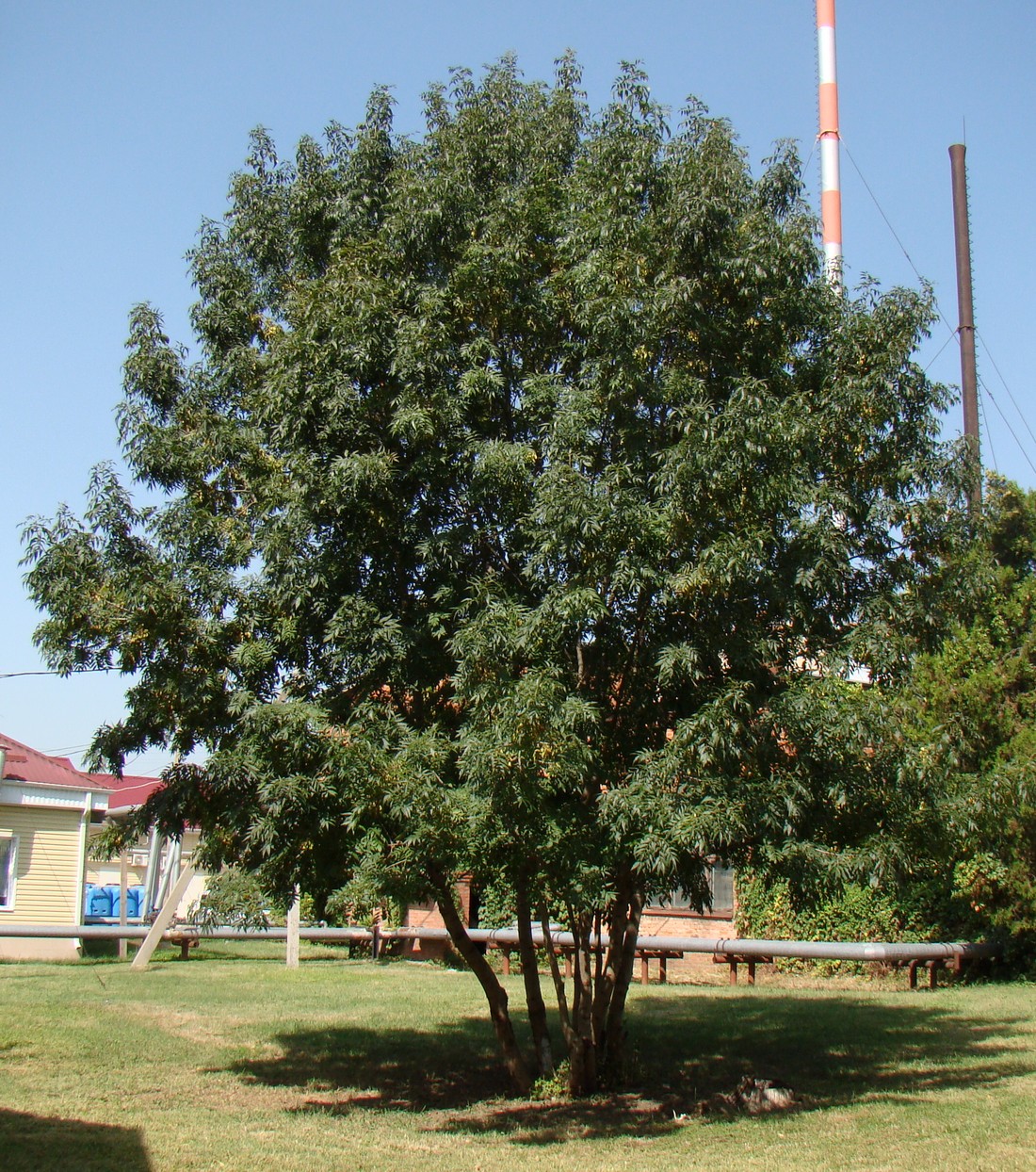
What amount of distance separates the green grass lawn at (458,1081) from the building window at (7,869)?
480 centimetres

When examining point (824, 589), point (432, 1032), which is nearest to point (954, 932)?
point (432, 1032)

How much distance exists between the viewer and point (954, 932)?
656 inches

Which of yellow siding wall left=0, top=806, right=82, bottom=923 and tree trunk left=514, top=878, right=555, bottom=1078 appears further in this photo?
yellow siding wall left=0, top=806, right=82, bottom=923

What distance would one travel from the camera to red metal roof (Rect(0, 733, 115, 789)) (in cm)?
2175

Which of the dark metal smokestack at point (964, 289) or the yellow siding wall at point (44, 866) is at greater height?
the dark metal smokestack at point (964, 289)

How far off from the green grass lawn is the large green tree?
144 centimetres

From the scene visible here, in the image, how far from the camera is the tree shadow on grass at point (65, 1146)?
7246mm

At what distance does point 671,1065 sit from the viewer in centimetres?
1104

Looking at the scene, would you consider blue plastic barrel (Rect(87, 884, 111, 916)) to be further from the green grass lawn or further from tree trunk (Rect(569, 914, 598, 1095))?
tree trunk (Rect(569, 914, 598, 1095))

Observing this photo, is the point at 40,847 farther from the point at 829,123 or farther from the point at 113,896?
the point at 829,123

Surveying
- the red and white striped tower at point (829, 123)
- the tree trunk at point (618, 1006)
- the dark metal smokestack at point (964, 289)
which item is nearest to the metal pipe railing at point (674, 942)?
the tree trunk at point (618, 1006)

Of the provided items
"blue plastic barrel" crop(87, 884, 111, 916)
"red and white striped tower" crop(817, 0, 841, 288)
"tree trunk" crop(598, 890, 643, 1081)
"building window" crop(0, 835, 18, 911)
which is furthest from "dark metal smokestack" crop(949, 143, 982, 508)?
"blue plastic barrel" crop(87, 884, 111, 916)

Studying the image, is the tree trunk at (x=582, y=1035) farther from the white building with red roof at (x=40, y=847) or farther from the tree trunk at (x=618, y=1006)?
the white building with red roof at (x=40, y=847)

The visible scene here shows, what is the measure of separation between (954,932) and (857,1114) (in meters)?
8.98
